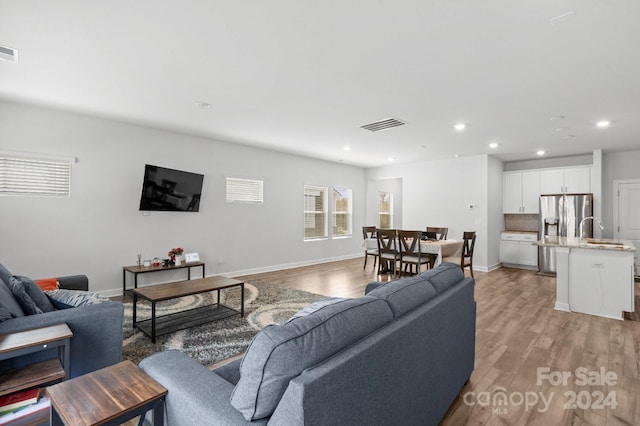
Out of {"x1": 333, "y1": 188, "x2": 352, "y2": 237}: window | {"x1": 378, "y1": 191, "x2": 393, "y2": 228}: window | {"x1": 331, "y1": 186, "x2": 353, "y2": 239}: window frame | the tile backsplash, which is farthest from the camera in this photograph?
{"x1": 378, "y1": 191, "x2": 393, "y2": 228}: window

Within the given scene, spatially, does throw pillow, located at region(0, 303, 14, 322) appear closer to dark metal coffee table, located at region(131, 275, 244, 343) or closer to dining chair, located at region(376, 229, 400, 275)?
dark metal coffee table, located at region(131, 275, 244, 343)

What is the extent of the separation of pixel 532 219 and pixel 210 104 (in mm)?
7423

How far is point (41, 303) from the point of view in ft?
7.13

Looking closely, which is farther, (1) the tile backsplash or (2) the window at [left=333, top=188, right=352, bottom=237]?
(2) the window at [left=333, top=188, right=352, bottom=237]

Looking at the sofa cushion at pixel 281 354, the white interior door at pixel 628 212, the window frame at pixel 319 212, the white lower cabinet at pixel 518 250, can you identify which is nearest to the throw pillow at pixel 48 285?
the sofa cushion at pixel 281 354

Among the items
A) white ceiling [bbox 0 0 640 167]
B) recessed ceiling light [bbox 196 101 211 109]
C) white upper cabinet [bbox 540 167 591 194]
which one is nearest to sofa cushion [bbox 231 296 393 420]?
white ceiling [bbox 0 0 640 167]

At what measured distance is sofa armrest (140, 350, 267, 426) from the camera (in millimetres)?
1015

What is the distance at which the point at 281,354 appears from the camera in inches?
38.4

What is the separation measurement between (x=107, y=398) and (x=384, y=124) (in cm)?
440

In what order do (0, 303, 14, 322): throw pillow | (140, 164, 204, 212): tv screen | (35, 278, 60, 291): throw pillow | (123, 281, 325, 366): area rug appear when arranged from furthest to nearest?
(140, 164, 204, 212): tv screen < (35, 278, 60, 291): throw pillow < (123, 281, 325, 366): area rug < (0, 303, 14, 322): throw pillow

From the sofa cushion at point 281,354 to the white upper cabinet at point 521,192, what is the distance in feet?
24.8

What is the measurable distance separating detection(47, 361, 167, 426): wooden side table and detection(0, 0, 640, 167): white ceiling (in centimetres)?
216

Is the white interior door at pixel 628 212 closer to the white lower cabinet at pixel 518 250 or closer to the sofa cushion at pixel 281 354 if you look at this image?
the white lower cabinet at pixel 518 250

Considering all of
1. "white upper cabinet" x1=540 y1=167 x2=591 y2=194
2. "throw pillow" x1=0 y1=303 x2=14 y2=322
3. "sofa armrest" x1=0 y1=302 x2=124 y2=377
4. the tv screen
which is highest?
"white upper cabinet" x1=540 y1=167 x2=591 y2=194
